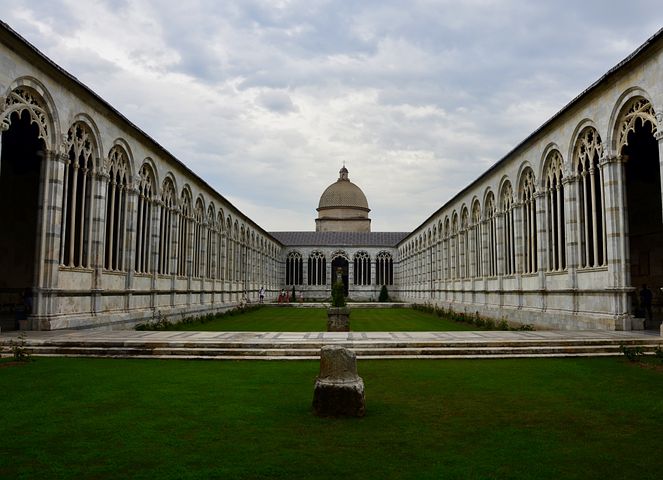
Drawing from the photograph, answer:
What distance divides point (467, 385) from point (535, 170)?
16.1m

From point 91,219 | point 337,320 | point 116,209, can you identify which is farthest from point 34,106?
point 337,320

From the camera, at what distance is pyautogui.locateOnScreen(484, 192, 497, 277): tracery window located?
30.1m

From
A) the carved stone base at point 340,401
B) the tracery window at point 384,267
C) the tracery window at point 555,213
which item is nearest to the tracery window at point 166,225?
the tracery window at point 555,213

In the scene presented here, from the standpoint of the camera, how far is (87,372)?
37.4ft

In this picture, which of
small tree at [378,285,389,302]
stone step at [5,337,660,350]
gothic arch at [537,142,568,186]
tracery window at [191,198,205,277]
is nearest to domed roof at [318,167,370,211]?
small tree at [378,285,389,302]

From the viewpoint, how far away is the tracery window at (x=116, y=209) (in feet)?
71.3

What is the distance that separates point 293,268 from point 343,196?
47.6ft

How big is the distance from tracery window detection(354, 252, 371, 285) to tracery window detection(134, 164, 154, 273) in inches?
1826

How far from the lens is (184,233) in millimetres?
31328

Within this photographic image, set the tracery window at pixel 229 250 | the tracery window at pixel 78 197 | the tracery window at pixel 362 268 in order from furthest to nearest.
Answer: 1. the tracery window at pixel 362 268
2. the tracery window at pixel 229 250
3. the tracery window at pixel 78 197

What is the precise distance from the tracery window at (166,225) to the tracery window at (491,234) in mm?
16819

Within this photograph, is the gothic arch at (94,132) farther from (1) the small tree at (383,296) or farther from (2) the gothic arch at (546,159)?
(1) the small tree at (383,296)

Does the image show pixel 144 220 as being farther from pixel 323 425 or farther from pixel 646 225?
pixel 646 225

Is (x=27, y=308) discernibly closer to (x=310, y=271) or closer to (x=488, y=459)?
(x=488, y=459)
